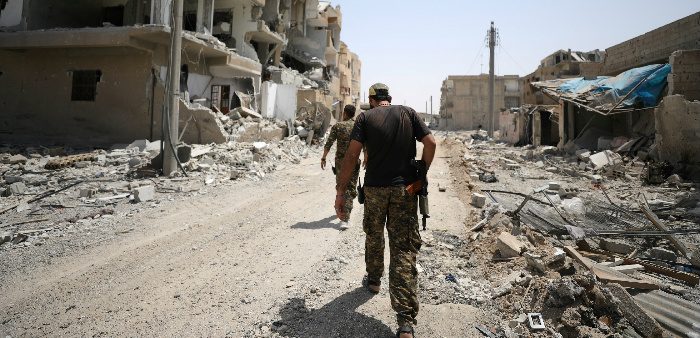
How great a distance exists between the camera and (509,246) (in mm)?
3629

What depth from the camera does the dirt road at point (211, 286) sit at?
255 centimetres

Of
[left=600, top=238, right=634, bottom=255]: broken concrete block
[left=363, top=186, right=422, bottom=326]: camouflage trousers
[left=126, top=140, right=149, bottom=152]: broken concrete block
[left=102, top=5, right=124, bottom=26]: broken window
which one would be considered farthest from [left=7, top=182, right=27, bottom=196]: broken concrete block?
[left=102, top=5, right=124, bottom=26]: broken window

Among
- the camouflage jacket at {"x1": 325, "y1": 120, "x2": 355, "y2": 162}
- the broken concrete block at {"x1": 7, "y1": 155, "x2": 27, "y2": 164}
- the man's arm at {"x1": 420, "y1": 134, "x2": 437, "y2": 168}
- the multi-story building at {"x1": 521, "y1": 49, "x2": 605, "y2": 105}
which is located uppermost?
the multi-story building at {"x1": 521, "y1": 49, "x2": 605, "y2": 105}

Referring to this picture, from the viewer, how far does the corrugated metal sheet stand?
2367 millimetres

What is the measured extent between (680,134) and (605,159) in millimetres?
2448

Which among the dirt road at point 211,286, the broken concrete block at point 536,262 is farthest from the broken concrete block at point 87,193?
the broken concrete block at point 536,262

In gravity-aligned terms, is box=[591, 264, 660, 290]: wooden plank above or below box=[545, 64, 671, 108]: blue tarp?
below

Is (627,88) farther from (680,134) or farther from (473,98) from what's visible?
(473,98)

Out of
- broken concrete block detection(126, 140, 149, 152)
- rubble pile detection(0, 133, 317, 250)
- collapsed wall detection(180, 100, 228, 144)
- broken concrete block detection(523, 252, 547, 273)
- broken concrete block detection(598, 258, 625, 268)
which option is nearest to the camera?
broken concrete block detection(523, 252, 547, 273)

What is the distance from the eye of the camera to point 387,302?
2881 mm

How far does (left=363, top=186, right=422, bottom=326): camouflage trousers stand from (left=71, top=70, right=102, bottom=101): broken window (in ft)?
46.7

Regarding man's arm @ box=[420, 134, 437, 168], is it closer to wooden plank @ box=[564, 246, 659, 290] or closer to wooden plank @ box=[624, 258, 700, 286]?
wooden plank @ box=[564, 246, 659, 290]

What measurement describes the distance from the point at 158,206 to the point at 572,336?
20.5ft

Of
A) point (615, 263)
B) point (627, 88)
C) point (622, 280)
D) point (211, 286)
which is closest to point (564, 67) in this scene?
point (627, 88)
